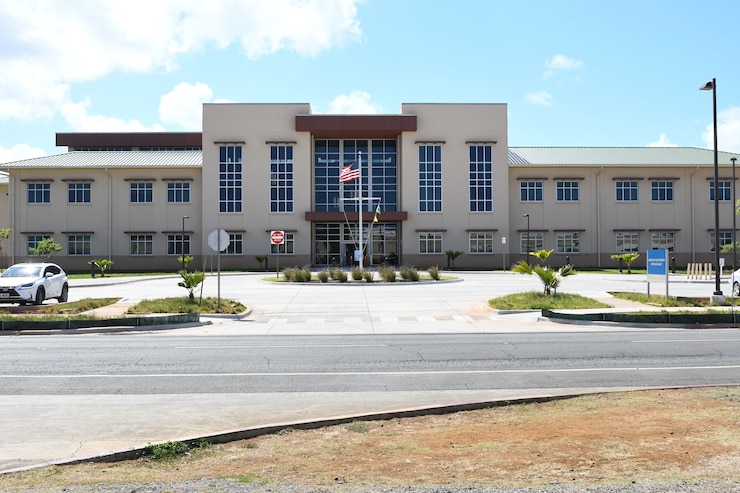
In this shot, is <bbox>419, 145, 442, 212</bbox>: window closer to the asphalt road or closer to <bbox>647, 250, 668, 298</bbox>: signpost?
<bbox>647, 250, 668, 298</bbox>: signpost

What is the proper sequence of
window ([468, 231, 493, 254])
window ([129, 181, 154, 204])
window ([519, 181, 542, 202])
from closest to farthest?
window ([468, 231, 493, 254])
window ([129, 181, 154, 204])
window ([519, 181, 542, 202])

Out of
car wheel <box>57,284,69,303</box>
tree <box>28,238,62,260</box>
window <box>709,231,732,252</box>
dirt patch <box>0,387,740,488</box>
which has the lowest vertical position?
dirt patch <box>0,387,740,488</box>

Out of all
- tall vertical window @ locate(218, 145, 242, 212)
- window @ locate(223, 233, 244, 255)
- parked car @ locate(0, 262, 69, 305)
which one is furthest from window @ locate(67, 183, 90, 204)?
parked car @ locate(0, 262, 69, 305)

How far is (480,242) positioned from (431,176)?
745 cm

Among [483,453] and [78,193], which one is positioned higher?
[78,193]

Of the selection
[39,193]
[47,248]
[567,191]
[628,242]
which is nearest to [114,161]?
[39,193]

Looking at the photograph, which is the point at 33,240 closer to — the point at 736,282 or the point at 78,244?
the point at 78,244

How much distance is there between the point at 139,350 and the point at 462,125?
50.1m

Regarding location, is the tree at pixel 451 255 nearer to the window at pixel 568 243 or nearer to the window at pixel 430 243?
the window at pixel 430 243

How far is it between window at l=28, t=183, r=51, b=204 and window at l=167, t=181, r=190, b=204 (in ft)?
35.8

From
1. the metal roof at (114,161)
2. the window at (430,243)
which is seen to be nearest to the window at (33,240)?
the metal roof at (114,161)

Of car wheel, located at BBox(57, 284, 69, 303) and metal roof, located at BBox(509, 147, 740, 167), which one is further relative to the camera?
metal roof, located at BBox(509, 147, 740, 167)

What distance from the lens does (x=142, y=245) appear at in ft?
204

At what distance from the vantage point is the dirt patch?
5652mm
